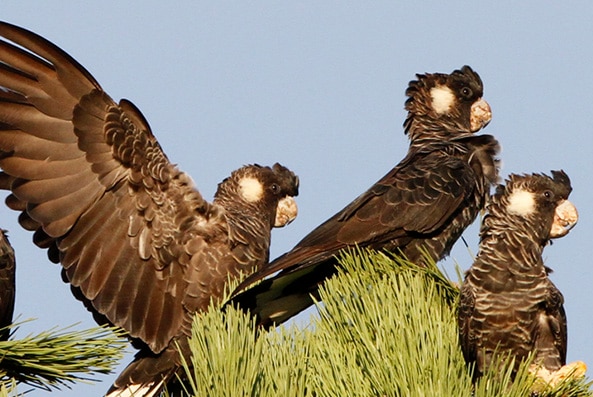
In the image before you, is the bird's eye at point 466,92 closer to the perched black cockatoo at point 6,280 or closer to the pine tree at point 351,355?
the pine tree at point 351,355

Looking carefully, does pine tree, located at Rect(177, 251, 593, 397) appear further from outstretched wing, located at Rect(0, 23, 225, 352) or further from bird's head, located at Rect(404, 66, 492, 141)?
bird's head, located at Rect(404, 66, 492, 141)

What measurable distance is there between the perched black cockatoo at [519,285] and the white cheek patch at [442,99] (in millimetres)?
1733

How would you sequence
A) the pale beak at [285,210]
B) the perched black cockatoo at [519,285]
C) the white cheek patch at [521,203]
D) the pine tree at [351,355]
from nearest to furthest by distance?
the pine tree at [351,355], the perched black cockatoo at [519,285], the white cheek patch at [521,203], the pale beak at [285,210]

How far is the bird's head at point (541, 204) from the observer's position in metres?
4.38

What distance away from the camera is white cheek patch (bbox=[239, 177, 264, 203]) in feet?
19.1

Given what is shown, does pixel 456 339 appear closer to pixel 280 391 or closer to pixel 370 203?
pixel 280 391

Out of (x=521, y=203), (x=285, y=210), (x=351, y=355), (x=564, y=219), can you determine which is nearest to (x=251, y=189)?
(x=285, y=210)

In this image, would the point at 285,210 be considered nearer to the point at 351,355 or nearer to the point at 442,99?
the point at 442,99

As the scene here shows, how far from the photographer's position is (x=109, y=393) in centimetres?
493

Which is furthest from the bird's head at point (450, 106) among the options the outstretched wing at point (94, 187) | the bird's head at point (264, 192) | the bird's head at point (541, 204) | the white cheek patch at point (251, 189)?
the outstretched wing at point (94, 187)

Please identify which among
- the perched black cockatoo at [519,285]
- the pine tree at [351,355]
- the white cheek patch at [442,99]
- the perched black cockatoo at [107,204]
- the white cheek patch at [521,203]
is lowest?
the pine tree at [351,355]

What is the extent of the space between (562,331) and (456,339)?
57 cm

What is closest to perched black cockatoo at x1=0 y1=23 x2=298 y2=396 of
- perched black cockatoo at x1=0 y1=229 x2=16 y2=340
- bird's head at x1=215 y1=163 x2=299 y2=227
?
perched black cockatoo at x1=0 y1=229 x2=16 y2=340

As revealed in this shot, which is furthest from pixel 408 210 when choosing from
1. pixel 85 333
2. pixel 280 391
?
pixel 280 391
